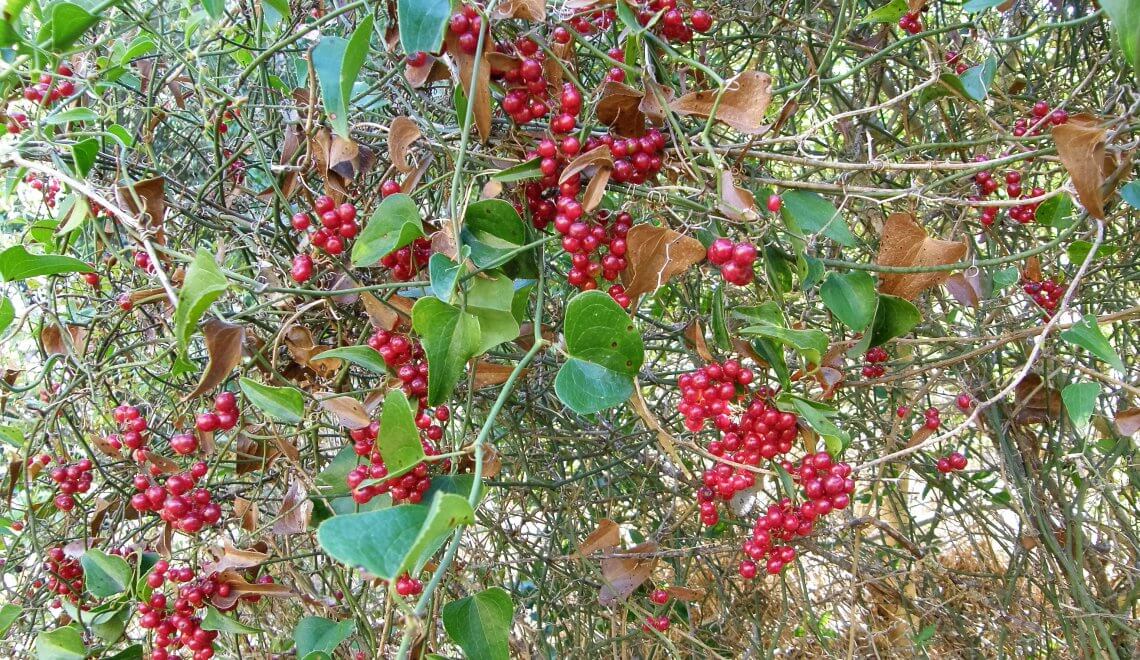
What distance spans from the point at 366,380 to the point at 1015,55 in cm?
125

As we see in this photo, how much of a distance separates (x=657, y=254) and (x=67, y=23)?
66cm

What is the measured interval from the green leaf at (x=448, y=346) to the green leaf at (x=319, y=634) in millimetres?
357

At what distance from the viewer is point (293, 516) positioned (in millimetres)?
815

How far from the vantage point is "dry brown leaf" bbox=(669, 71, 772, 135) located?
720 millimetres

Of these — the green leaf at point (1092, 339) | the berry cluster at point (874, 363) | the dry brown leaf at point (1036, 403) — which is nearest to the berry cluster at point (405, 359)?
the berry cluster at point (874, 363)

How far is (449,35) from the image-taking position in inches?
27.7

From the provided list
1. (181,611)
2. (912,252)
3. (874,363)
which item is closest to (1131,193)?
(912,252)

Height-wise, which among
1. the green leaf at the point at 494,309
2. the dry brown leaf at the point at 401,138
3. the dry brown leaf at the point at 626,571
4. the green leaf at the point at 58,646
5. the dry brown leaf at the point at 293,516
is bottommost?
the green leaf at the point at 58,646

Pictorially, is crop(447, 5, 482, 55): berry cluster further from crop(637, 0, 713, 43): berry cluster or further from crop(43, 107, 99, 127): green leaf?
crop(43, 107, 99, 127): green leaf

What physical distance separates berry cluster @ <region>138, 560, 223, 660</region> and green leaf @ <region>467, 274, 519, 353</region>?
0.42m

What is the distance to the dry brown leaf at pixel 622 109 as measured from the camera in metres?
0.72

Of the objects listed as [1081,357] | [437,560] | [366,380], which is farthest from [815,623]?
[366,380]

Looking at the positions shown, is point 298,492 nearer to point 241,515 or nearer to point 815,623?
point 241,515

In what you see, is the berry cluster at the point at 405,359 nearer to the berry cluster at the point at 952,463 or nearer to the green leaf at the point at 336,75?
the green leaf at the point at 336,75
